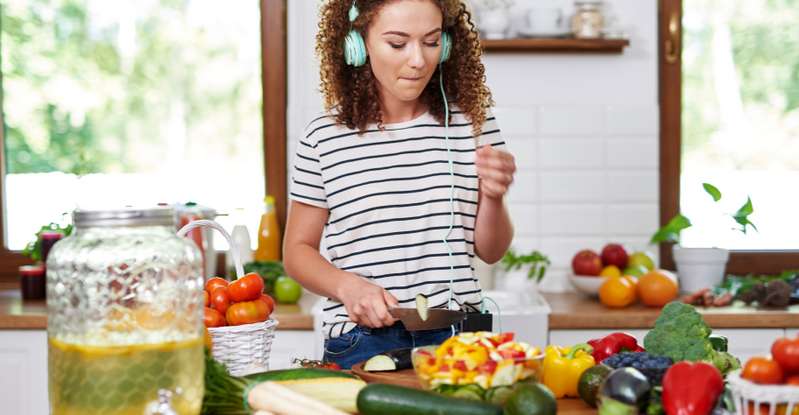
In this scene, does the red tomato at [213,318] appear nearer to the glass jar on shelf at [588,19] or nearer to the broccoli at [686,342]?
the broccoli at [686,342]

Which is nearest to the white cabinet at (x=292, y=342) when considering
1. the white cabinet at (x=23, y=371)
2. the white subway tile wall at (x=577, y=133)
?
the white cabinet at (x=23, y=371)

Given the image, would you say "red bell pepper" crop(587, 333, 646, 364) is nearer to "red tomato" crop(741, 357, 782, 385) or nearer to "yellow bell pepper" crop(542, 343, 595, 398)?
"yellow bell pepper" crop(542, 343, 595, 398)

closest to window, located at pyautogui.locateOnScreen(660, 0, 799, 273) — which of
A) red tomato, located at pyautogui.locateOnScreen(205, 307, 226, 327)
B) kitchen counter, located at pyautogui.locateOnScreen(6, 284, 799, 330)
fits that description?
kitchen counter, located at pyautogui.locateOnScreen(6, 284, 799, 330)

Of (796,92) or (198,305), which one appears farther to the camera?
(796,92)

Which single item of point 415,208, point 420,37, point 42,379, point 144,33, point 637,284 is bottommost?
point 42,379

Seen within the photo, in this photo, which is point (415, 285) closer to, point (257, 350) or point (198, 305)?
point (257, 350)

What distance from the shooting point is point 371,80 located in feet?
6.50

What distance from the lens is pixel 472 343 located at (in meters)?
1.38

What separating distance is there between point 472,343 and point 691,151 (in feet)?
8.21

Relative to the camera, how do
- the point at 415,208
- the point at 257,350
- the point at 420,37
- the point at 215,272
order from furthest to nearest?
the point at 215,272 < the point at 415,208 < the point at 420,37 < the point at 257,350

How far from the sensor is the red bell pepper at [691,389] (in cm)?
128

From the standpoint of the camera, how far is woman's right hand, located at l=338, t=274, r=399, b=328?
5.40 ft

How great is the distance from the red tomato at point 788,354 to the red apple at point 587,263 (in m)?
2.03

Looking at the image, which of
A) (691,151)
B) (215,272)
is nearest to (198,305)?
(215,272)
